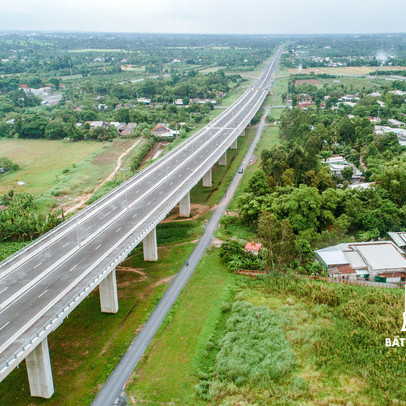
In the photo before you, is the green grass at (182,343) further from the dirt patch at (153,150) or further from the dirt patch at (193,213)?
the dirt patch at (153,150)

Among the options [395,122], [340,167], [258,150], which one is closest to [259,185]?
[340,167]

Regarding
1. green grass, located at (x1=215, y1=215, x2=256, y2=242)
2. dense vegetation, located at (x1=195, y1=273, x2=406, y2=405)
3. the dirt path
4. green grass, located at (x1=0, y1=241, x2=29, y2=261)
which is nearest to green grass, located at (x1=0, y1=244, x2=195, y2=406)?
dense vegetation, located at (x1=195, y1=273, x2=406, y2=405)

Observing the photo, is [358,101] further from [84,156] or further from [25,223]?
[25,223]

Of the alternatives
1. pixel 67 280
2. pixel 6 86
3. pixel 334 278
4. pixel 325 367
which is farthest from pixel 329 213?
pixel 6 86

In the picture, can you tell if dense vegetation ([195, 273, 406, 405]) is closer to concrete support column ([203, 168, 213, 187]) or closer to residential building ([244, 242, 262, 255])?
residential building ([244, 242, 262, 255])

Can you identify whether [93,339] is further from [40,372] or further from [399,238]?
[399,238]

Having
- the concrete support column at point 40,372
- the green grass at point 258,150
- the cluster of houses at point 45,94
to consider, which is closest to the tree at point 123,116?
the green grass at point 258,150
